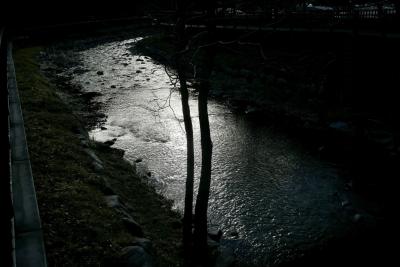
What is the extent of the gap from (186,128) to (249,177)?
18.9ft

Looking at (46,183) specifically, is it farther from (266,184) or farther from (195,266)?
(266,184)

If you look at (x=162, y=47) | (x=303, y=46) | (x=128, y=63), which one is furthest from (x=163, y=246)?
(x=162, y=47)

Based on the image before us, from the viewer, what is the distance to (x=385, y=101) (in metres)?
17.1

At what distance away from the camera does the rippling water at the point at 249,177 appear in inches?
377

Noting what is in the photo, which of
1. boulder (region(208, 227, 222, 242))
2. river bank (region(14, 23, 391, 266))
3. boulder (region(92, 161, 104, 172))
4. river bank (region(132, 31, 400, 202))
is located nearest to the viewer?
boulder (region(208, 227, 222, 242))

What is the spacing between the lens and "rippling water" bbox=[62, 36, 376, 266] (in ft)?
31.4

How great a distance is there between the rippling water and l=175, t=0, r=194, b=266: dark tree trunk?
696mm

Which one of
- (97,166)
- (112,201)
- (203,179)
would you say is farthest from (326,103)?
(112,201)

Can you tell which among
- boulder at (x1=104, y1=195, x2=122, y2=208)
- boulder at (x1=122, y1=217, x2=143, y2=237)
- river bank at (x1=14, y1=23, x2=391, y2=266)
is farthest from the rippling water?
boulder at (x1=122, y1=217, x2=143, y2=237)

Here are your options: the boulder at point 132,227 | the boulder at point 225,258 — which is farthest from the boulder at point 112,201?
the boulder at point 225,258

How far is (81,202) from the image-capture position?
24.1 ft

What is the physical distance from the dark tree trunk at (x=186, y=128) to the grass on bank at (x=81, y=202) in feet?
1.06

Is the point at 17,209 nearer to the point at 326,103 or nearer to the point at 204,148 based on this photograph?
the point at 204,148

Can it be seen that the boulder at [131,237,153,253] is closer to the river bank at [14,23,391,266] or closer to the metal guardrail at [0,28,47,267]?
the river bank at [14,23,391,266]
